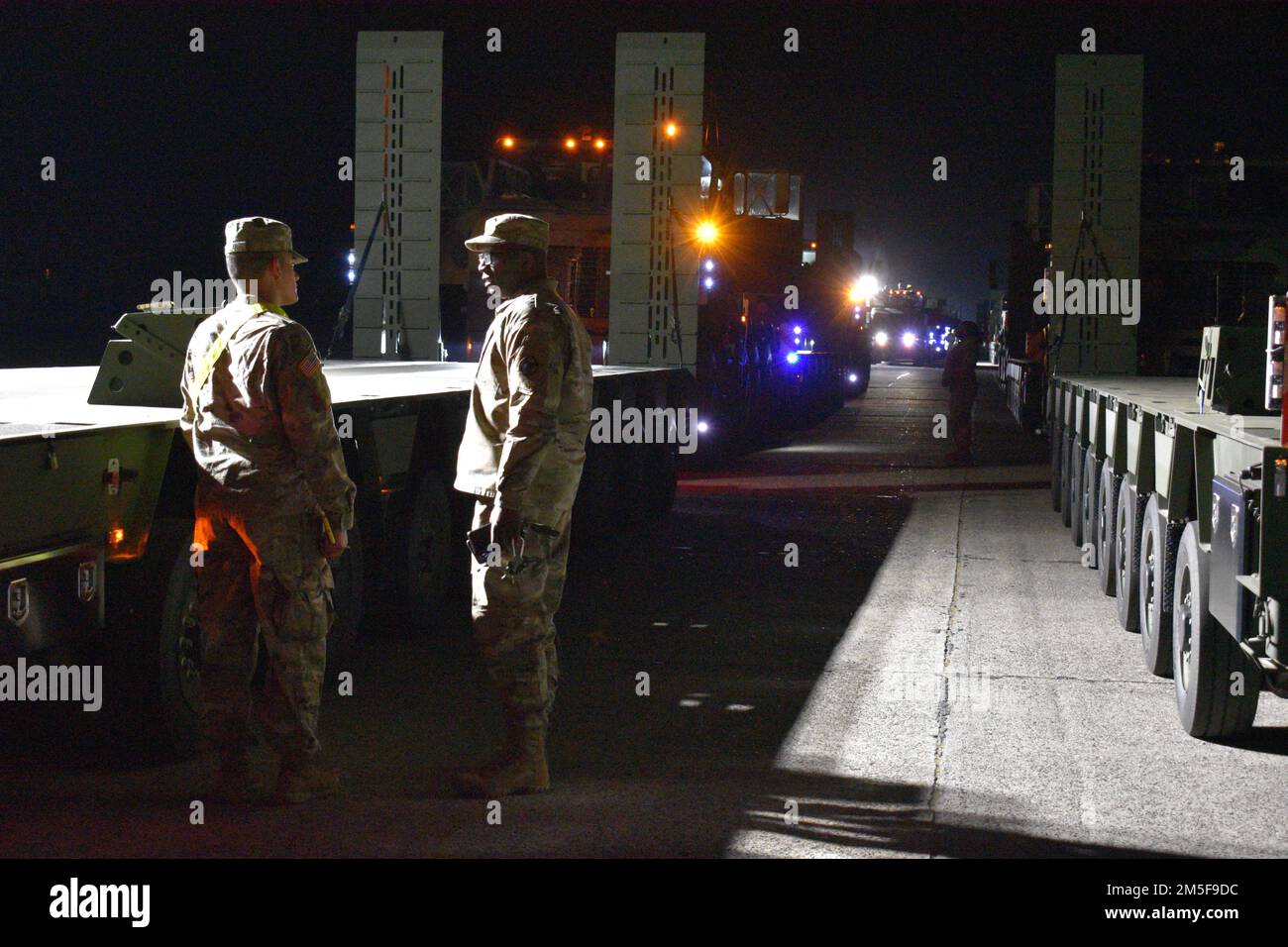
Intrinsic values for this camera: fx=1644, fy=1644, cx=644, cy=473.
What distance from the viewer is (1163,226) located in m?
18.5

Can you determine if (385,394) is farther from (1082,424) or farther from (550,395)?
(1082,424)

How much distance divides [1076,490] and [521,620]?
8258mm

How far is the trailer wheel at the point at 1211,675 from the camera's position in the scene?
6.33 meters

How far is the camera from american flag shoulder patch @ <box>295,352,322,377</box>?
17.4ft

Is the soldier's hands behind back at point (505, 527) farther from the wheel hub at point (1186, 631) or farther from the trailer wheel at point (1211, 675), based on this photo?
the wheel hub at point (1186, 631)

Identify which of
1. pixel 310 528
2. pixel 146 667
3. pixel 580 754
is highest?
pixel 310 528

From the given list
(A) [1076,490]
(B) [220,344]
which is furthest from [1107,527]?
(B) [220,344]

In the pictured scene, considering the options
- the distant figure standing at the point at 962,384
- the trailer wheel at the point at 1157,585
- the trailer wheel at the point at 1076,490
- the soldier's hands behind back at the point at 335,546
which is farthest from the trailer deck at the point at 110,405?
the distant figure standing at the point at 962,384

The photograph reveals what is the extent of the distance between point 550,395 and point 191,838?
178cm

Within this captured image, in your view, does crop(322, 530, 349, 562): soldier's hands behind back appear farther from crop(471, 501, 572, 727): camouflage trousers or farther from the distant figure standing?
the distant figure standing

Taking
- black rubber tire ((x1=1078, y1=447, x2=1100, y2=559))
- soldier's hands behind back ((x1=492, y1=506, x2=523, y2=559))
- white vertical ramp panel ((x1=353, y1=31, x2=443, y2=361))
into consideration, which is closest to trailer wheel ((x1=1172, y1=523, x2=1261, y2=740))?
soldier's hands behind back ((x1=492, y1=506, x2=523, y2=559))

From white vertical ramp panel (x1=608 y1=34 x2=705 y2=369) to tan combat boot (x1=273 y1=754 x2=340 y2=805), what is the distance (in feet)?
35.1

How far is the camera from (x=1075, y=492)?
1284cm

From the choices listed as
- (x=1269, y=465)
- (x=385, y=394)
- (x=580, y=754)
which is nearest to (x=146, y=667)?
(x=580, y=754)
